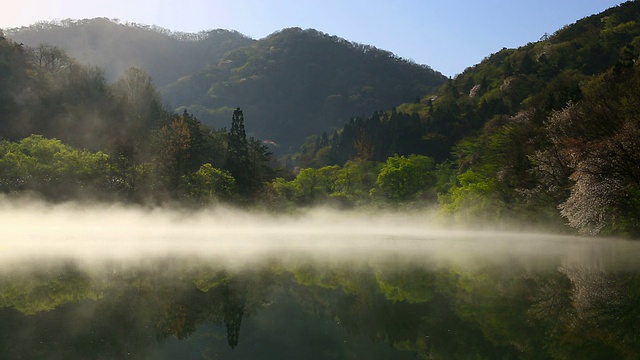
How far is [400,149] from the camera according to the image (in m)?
130

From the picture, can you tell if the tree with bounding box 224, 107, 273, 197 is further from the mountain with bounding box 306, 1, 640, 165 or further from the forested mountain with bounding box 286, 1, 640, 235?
the mountain with bounding box 306, 1, 640, 165

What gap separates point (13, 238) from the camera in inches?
1705

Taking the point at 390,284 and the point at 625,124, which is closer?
the point at 390,284

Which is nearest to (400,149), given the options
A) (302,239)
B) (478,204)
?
(478,204)

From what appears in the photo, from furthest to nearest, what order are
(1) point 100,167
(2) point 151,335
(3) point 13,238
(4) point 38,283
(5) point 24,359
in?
1. (1) point 100,167
2. (3) point 13,238
3. (4) point 38,283
4. (2) point 151,335
5. (5) point 24,359

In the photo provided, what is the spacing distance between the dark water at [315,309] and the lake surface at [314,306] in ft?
0.22

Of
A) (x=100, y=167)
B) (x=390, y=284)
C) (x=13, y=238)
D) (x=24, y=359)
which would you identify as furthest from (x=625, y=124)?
(x=100, y=167)

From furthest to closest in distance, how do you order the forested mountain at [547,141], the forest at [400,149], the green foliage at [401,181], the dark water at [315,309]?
the green foliage at [401,181] → the forest at [400,149] → the forested mountain at [547,141] → the dark water at [315,309]

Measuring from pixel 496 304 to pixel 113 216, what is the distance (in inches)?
2376

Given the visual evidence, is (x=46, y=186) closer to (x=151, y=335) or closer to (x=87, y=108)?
(x=87, y=108)

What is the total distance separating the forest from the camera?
148ft

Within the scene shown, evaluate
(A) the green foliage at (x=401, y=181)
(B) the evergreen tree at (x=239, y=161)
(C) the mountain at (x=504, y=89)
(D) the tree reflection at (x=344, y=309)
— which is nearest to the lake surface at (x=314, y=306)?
(D) the tree reflection at (x=344, y=309)

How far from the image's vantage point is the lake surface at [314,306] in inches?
523

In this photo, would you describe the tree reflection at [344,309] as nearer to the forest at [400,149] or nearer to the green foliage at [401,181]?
the forest at [400,149]
